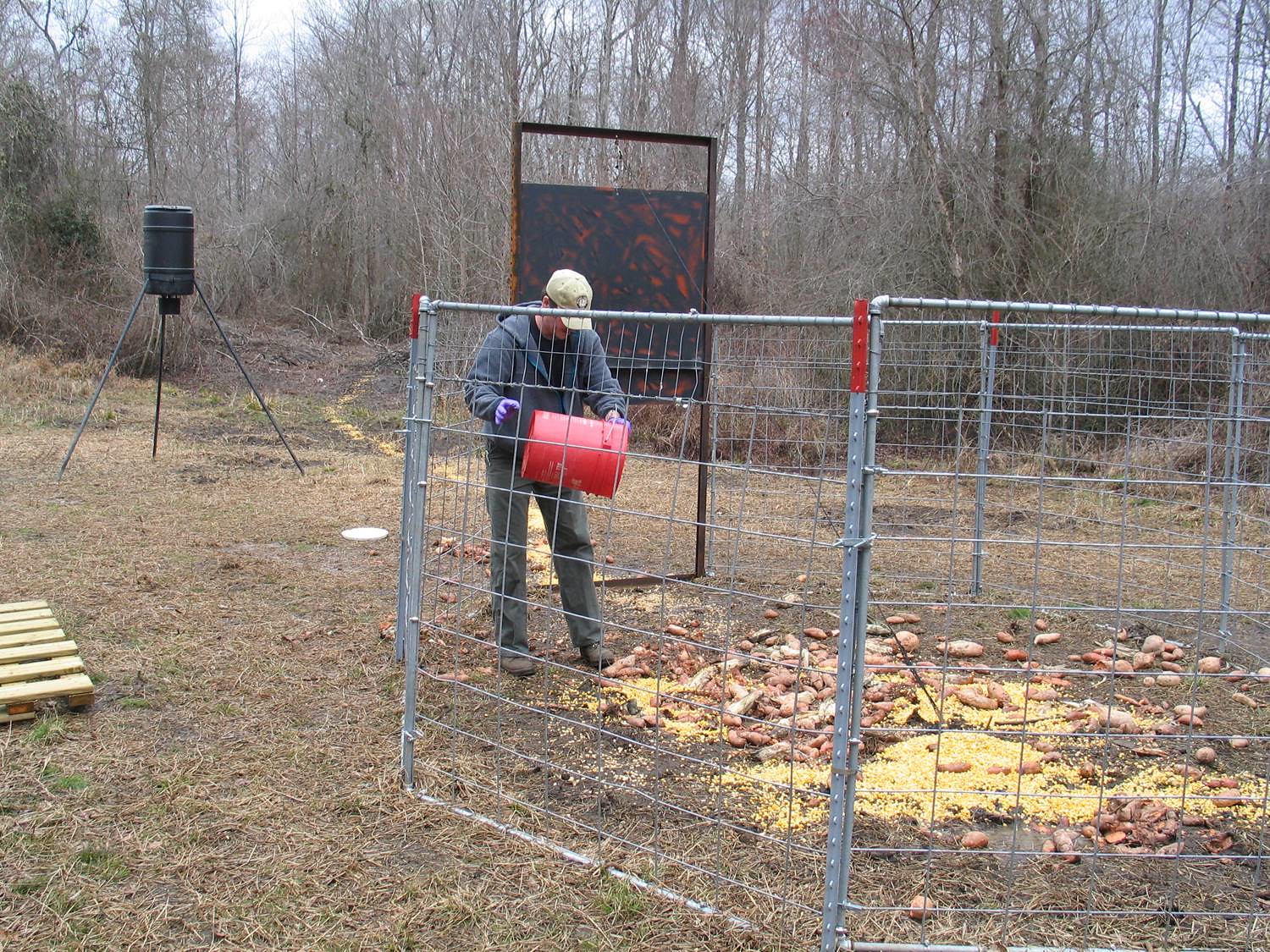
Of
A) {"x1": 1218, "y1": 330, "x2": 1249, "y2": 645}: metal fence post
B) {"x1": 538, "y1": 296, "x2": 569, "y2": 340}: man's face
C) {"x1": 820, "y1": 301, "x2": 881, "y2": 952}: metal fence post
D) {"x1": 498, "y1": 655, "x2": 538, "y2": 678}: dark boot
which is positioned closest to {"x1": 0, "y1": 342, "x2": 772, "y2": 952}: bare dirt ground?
{"x1": 820, "y1": 301, "x2": 881, "y2": 952}: metal fence post

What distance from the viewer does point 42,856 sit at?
124 inches

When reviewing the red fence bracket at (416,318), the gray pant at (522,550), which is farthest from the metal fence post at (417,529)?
the gray pant at (522,550)

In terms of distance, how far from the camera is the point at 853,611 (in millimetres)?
2666

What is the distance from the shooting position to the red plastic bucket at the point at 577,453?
12.1ft

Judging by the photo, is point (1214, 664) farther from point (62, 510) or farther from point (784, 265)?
point (784, 265)

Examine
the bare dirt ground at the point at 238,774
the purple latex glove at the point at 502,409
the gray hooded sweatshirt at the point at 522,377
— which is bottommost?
the bare dirt ground at the point at 238,774

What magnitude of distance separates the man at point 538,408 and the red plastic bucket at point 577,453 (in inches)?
23.1

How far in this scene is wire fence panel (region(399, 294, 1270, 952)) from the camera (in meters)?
2.85

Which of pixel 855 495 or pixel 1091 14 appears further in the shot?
pixel 1091 14

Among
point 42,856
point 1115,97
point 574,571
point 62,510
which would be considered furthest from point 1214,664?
point 1115,97

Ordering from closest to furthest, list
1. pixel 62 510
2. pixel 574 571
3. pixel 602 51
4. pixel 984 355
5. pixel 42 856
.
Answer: pixel 42 856 → pixel 574 571 → pixel 984 355 → pixel 62 510 → pixel 602 51

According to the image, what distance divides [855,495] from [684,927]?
1284 mm

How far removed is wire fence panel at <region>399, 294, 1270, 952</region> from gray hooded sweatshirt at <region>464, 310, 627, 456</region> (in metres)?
0.15

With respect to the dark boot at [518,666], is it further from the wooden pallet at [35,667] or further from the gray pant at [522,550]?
the wooden pallet at [35,667]
